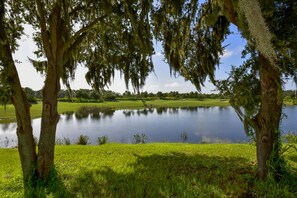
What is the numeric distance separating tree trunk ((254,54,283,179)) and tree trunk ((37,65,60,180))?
4869 mm

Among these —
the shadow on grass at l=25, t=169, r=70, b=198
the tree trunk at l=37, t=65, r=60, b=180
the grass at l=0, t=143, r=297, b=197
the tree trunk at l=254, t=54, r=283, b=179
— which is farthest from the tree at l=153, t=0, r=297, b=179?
the shadow on grass at l=25, t=169, r=70, b=198

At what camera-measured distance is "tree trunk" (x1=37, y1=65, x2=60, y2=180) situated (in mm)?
5430

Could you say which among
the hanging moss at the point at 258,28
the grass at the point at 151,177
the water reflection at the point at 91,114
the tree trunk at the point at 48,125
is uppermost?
the hanging moss at the point at 258,28

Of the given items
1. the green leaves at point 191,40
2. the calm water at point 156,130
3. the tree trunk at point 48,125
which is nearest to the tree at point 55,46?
the tree trunk at point 48,125

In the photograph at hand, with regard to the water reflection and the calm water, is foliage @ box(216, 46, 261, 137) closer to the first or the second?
the calm water

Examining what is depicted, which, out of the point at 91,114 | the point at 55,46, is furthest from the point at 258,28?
the point at 91,114

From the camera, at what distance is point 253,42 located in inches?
156

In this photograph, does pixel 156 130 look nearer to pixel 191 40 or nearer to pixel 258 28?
pixel 191 40

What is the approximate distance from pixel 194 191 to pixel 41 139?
3860mm

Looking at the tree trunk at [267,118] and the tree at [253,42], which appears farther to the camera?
the tree trunk at [267,118]

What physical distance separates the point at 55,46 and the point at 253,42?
4641 millimetres

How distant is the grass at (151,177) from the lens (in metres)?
4.50

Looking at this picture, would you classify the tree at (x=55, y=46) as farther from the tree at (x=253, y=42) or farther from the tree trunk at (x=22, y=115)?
the tree at (x=253, y=42)

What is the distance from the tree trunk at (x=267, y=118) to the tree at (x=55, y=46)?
273 cm
